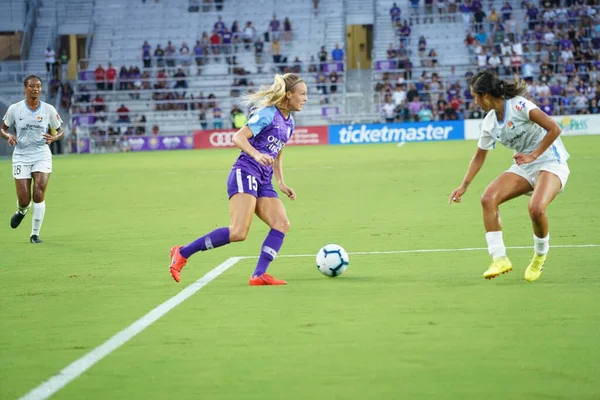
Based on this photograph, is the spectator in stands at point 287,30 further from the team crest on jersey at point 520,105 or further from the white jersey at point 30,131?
the team crest on jersey at point 520,105

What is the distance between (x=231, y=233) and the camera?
8.98 metres

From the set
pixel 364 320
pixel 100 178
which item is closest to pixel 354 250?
pixel 364 320

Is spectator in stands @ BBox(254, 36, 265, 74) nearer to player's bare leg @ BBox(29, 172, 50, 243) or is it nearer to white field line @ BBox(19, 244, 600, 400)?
player's bare leg @ BBox(29, 172, 50, 243)

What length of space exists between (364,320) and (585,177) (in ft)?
51.2

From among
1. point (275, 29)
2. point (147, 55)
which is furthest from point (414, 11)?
point (147, 55)

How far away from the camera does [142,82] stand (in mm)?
49625

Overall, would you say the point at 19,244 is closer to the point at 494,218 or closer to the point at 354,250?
the point at 354,250

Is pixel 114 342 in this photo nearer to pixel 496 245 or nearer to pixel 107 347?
pixel 107 347

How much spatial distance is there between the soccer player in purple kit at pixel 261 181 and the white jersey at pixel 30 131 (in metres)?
5.76

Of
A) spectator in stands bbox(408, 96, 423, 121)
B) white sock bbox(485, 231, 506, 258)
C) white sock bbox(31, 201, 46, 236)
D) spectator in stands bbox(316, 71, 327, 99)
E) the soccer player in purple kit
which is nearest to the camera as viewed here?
white sock bbox(485, 231, 506, 258)

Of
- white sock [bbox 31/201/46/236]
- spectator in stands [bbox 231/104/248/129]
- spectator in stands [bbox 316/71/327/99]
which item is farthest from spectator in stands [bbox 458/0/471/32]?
white sock [bbox 31/201/46/236]

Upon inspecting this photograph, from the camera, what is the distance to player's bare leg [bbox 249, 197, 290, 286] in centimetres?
909

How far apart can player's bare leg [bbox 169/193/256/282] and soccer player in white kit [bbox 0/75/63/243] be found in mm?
5488

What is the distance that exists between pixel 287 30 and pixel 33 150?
1510 inches
